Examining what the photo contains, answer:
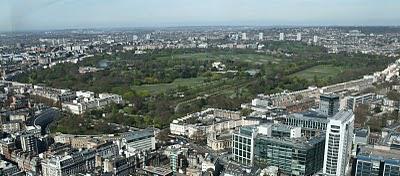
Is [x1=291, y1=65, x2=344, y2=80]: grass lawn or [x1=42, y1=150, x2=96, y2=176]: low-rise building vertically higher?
[x1=291, y1=65, x2=344, y2=80]: grass lawn

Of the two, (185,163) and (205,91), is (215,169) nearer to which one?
(185,163)

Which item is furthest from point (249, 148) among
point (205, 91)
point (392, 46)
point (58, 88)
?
point (392, 46)

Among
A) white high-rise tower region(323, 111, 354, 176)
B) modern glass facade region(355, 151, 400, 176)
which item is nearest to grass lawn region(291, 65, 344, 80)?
white high-rise tower region(323, 111, 354, 176)

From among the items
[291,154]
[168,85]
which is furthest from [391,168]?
[168,85]

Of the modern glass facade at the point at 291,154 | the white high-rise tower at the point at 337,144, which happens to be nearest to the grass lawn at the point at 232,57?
the modern glass facade at the point at 291,154

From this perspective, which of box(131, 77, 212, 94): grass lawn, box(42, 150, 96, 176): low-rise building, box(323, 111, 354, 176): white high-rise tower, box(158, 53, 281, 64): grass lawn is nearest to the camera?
box(323, 111, 354, 176): white high-rise tower

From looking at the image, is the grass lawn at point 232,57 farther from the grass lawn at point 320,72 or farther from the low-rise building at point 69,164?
the low-rise building at point 69,164

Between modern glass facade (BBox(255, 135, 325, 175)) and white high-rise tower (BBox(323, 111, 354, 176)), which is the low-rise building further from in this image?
white high-rise tower (BBox(323, 111, 354, 176))
